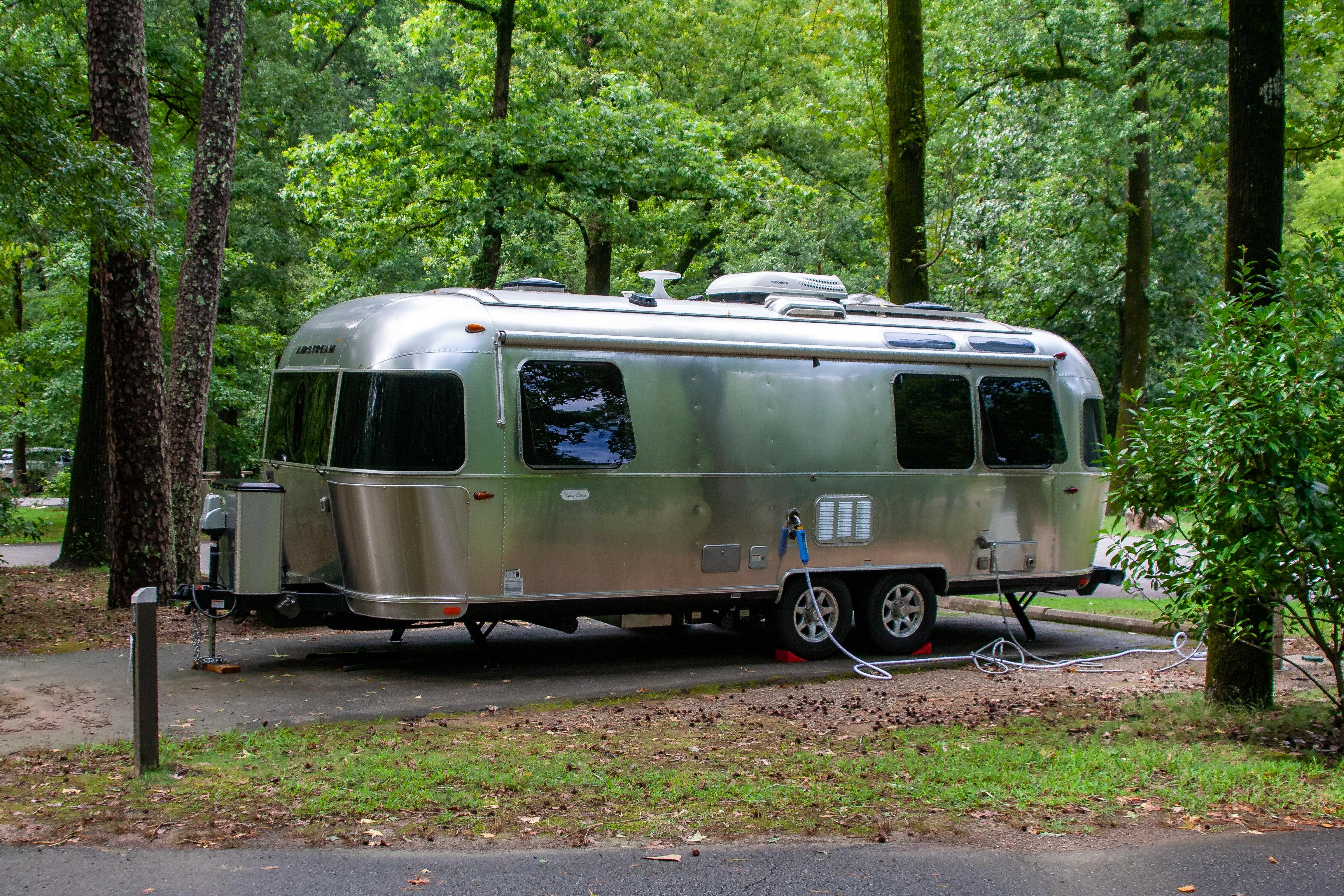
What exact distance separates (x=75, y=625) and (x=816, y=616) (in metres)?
6.89

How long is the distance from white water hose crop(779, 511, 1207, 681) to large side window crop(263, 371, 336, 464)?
3992 mm

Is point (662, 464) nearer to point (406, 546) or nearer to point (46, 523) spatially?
point (406, 546)

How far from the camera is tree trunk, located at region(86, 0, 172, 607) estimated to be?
11352 millimetres

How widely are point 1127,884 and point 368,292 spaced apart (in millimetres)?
18412

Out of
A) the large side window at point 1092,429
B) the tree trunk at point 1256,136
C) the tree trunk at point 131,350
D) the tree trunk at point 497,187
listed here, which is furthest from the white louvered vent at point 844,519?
the tree trunk at point 497,187

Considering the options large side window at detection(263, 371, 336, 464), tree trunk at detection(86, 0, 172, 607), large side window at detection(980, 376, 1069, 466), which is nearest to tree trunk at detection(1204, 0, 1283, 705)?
large side window at detection(980, 376, 1069, 466)

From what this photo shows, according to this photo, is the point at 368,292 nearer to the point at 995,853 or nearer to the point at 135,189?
the point at 135,189

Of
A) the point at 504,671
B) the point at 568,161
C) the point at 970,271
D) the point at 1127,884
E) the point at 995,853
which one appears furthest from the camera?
the point at 970,271

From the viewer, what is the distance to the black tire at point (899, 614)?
36.4ft

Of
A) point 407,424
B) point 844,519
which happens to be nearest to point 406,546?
point 407,424

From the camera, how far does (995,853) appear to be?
5301 mm

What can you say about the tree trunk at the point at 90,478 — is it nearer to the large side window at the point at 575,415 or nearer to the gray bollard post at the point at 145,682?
the large side window at the point at 575,415

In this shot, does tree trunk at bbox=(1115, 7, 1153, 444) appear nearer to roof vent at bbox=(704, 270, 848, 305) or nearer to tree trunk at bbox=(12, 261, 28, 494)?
roof vent at bbox=(704, 270, 848, 305)

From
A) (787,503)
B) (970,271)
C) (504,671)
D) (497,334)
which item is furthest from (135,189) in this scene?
(970,271)
